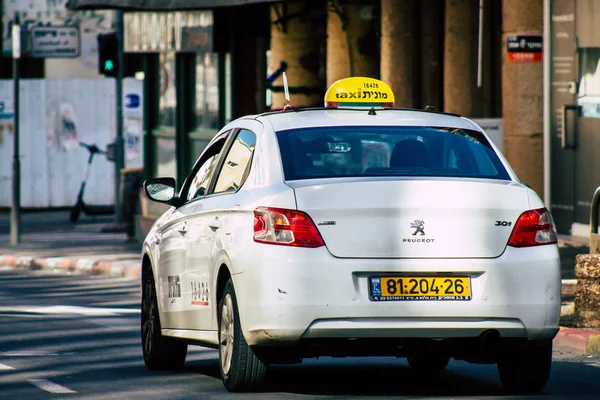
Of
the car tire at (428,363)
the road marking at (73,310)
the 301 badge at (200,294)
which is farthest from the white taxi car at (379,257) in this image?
the road marking at (73,310)

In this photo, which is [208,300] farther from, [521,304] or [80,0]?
[80,0]

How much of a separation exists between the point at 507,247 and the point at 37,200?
26714mm

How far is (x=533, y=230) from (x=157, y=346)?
3013mm

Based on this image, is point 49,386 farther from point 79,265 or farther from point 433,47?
point 433,47

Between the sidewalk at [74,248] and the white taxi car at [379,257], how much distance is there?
11149 millimetres

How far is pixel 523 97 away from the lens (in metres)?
19.5

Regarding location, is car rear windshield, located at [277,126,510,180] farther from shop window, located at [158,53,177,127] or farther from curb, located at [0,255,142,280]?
shop window, located at [158,53,177,127]

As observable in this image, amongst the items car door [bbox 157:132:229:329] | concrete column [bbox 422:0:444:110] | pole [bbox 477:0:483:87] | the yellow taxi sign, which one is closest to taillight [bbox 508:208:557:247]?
car door [bbox 157:132:229:329]

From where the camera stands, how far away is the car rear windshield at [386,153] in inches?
345

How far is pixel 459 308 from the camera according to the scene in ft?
27.0

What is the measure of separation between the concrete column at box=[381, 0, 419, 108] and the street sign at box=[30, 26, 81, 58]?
11.5 metres

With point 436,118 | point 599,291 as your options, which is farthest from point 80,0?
point 436,118

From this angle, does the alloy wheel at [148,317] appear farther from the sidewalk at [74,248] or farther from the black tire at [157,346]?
the sidewalk at [74,248]

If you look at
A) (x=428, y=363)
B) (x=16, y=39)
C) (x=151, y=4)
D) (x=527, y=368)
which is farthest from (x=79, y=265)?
(x=527, y=368)
